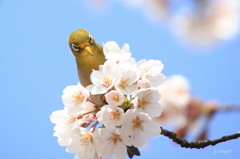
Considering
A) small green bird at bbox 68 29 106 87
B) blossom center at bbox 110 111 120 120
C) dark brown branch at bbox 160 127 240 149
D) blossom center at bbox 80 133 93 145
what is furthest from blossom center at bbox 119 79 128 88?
small green bird at bbox 68 29 106 87

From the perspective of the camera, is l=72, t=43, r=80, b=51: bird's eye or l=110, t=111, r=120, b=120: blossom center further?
l=72, t=43, r=80, b=51: bird's eye

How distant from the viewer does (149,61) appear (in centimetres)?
161

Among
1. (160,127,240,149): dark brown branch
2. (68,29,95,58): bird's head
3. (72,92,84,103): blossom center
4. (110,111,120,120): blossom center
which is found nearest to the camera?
(110,111,120,120): blossom center

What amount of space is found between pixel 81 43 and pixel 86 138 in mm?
833

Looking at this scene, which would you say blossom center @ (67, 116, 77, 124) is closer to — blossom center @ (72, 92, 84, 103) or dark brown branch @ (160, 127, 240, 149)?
blossom center @ (72, 92, 84, 103)

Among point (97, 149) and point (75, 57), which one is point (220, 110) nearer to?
point (97, 149)

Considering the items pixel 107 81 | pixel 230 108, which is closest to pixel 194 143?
pixel 230 108

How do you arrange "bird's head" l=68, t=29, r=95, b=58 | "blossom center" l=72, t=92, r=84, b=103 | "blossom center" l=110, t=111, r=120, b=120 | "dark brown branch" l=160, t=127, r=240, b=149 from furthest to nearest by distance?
"bird's head" l=68, t=29, r=95, b=58
"dark brown branch" l=160, t=127, r=240, b=149
"blossom center" l=72, t=92, r=84, b=103
"blossom center" l=110, t=111, r=120, b=120

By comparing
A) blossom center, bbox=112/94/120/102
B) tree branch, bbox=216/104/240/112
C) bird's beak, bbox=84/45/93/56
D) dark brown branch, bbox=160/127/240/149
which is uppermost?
bird's beak, bbox=84/45/93/56

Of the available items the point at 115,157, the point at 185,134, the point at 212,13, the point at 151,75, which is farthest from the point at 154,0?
the point at 115,157

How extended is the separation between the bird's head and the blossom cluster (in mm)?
590

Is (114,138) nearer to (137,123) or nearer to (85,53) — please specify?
(137,123)

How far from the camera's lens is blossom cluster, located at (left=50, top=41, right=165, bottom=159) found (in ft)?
4.79

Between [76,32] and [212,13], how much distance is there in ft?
2.86
